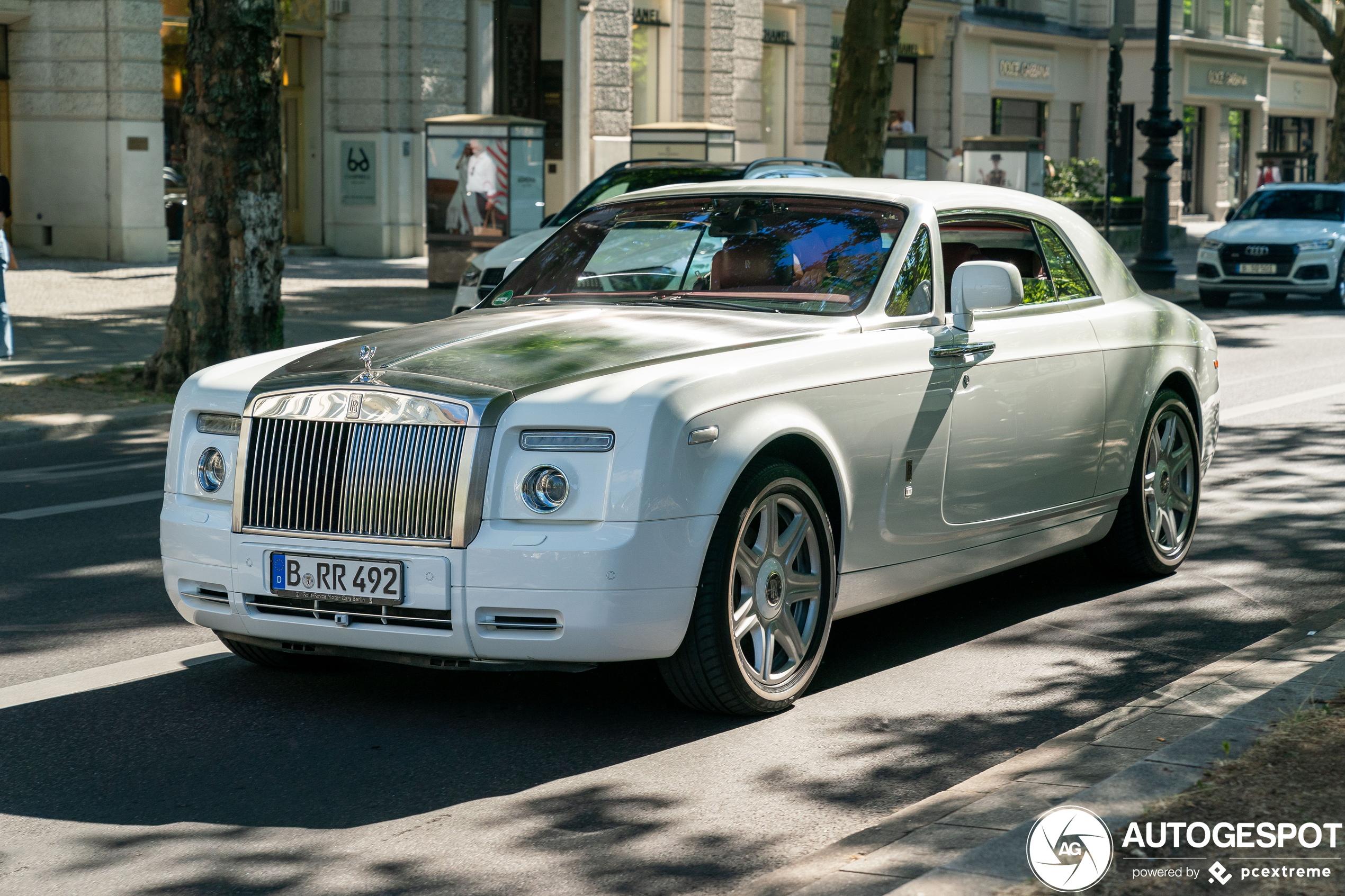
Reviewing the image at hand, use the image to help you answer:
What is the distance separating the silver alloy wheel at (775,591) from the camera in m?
5.16

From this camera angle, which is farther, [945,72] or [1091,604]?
[945,72]

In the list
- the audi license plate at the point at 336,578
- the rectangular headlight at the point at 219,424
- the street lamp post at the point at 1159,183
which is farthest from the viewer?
the street lamp post at the point at 1159,183

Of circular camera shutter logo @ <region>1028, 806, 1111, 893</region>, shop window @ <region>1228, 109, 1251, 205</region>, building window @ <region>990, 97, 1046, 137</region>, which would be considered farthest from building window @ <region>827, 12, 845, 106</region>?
circular camera shutter logo @ <region>1028, 806, 1111, 893</region>

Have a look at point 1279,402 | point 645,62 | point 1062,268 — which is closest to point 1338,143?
point 645,62

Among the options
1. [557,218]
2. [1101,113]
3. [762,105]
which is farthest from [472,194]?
[1101,113]

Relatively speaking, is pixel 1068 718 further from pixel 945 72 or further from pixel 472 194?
pixel 945 72

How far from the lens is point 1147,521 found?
7285 mm

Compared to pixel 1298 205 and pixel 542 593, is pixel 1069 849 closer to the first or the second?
pixel 542 593

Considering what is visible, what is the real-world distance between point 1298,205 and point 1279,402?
1225 centimetres

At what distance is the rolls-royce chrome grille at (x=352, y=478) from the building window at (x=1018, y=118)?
4290 centimetres

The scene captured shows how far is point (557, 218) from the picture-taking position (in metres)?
17.0

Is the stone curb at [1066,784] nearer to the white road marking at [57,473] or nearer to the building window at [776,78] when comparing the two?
the white road marking at [57,473]

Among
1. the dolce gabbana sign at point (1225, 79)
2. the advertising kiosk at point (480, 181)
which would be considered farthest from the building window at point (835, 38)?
the dolce gabbana sign at point (1225, 79)

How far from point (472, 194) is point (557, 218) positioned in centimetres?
614
